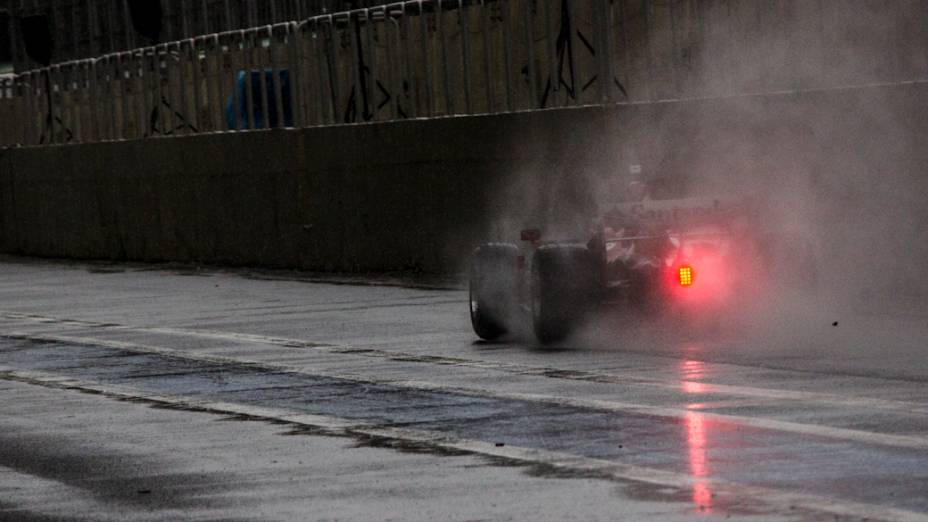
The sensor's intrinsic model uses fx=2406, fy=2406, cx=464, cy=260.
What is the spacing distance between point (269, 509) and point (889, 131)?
11505 millimetres

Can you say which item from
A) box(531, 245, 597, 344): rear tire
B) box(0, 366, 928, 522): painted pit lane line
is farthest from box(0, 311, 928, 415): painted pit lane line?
box(0, 366, 928, 522): painted pit lane line

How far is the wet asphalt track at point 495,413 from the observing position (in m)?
9.29

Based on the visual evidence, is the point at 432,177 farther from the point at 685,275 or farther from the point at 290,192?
the point at 685,275

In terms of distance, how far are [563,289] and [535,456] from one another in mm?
6358

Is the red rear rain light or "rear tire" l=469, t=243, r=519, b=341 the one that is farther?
"rear tire" l=469, t=243, r=519, b=341

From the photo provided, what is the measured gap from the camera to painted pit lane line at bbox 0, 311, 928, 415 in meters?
12.1

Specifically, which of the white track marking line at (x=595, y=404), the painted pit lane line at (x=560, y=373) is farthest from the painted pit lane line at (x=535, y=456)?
the painted pit lane line at (x=560, y=373)

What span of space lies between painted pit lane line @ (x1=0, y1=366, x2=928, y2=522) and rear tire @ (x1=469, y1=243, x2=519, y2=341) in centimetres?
332

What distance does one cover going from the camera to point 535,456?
415 inches

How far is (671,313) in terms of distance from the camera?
55.5 ft

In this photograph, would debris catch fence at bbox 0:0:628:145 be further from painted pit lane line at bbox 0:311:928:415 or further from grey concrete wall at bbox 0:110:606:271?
painted pit lane line at bbox 0:311:928:415

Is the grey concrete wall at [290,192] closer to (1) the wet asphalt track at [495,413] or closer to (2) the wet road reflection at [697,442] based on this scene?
(1) the wet asphalt track at [495,413]

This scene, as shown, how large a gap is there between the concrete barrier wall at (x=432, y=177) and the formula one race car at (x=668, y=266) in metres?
0.86

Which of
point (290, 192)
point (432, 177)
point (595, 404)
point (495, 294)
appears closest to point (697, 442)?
point (595, 404)
